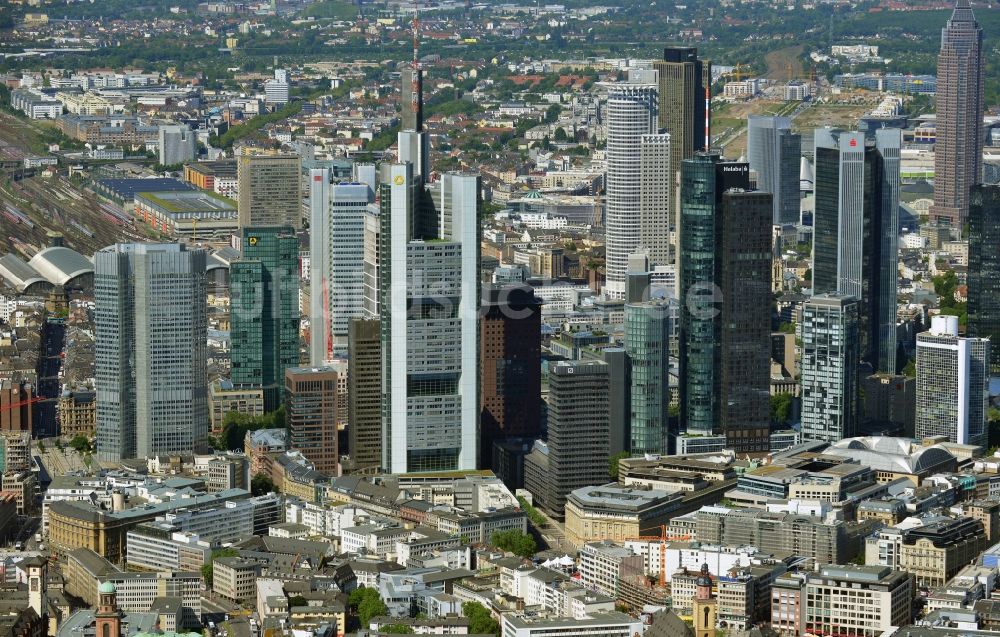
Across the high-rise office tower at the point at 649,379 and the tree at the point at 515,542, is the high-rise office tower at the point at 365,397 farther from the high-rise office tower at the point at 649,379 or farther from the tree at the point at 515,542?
the tree at the point at 515,542

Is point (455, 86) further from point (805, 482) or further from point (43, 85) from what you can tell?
point (805, 482)

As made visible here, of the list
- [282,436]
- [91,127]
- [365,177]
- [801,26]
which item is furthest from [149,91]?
[282,436]

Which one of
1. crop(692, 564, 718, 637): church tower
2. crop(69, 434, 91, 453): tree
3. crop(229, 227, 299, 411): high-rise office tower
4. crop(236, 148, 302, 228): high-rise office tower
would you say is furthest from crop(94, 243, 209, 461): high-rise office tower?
crop(236, 148, 302, 228): high-rise office tower

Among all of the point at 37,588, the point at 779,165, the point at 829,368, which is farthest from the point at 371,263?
the point at 779,165

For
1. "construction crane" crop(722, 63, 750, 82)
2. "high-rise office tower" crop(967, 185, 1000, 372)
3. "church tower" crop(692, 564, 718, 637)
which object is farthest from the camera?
"construction crane" crop(722, 63, 750, 82)

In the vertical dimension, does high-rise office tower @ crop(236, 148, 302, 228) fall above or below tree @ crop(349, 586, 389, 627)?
above

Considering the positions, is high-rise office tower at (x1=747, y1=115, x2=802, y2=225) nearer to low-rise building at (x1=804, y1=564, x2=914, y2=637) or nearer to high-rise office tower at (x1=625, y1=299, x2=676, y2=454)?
high-rise office tower at (x1=625, y1=299, x2=676, y2=454)

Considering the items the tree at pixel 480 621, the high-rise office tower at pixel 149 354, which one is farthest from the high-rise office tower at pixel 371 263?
the tree at pixel 480 621
